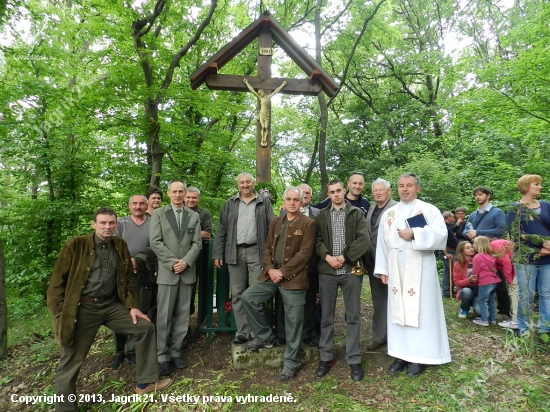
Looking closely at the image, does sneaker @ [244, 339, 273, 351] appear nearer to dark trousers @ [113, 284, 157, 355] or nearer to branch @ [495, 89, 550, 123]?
dark trousers @ [113, 284, 157, 355]

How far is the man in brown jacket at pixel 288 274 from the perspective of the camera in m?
3.44

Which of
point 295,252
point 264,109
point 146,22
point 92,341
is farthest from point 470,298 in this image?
point 146,22

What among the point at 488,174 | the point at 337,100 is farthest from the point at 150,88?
the point at 337,100

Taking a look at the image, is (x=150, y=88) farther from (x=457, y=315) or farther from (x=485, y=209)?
(x=457, y=315)

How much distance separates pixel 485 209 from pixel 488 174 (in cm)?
561

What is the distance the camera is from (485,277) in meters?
4.52

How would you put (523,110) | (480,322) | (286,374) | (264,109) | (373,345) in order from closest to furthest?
(286,374) < (373,345) < (480,322) < (264,109) < (523,110)

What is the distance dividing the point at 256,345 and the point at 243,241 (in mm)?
1232

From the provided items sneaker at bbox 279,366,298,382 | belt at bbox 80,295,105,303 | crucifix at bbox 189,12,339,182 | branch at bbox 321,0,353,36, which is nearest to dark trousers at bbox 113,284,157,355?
belt at bbox 80,295,105,303

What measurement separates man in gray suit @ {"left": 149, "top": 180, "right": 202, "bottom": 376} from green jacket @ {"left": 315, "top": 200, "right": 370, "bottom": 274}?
1.51 m

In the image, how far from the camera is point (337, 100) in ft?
58.0

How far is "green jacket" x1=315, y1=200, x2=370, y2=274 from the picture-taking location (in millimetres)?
3408

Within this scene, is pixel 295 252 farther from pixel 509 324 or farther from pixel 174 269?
pixel 509 324

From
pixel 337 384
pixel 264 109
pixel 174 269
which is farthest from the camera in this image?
pixel 264 109
